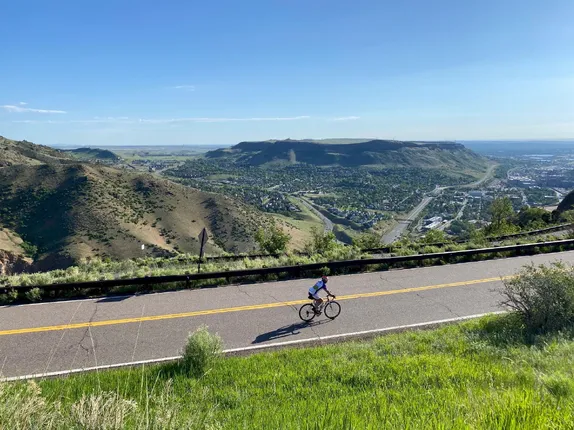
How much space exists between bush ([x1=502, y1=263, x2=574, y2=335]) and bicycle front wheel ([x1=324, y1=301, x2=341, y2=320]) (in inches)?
169

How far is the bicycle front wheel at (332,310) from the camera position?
1055 centimetres

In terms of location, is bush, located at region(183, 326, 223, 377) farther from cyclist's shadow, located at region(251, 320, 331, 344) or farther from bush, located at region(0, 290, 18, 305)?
bush, located at region(0, 290, 18, 305)

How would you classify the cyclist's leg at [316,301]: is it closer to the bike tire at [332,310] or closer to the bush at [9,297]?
the bike tire at [332,310]

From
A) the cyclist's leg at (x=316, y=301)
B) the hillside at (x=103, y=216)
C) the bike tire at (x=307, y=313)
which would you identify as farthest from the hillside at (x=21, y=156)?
the cyclist's leg at (x=316, y=301)

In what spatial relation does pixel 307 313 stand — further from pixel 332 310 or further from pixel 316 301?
pixel 332 310

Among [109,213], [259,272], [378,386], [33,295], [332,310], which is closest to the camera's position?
[378,386]

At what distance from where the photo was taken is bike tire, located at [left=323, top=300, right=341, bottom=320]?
10.6m

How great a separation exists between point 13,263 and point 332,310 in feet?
176

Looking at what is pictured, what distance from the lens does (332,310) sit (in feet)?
→ 35.1

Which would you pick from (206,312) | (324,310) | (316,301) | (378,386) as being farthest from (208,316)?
(378,386)

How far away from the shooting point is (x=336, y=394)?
5387 mm

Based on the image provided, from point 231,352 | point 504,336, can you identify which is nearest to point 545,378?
point 504,336

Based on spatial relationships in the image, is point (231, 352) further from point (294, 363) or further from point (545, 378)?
point (545, 378)

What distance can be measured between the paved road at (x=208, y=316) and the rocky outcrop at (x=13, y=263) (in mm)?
45141
